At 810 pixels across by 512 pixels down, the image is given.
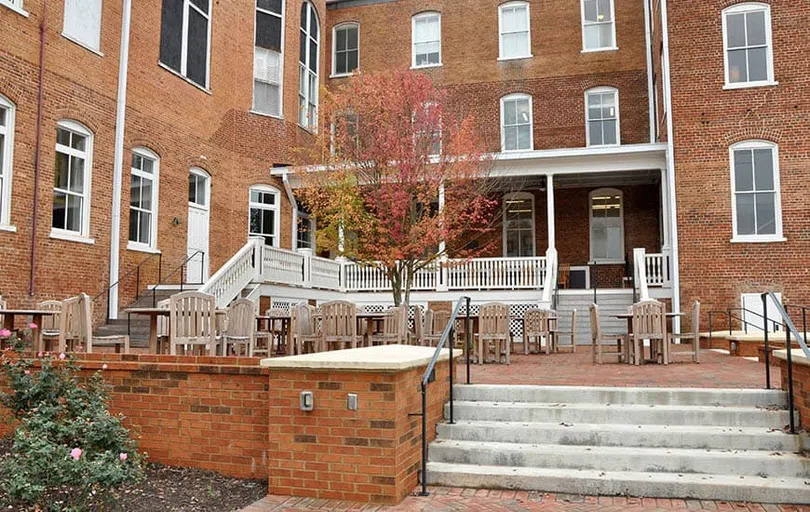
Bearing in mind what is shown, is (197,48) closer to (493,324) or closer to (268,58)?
(268,58)

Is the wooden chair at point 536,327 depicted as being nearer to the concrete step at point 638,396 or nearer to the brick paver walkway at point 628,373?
the brick paver walkway at point 628,373

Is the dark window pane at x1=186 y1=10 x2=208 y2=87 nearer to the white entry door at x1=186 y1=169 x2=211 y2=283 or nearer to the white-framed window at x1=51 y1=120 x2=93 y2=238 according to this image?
the white entry door at x1=186 y1=169 x2=211 y2=283

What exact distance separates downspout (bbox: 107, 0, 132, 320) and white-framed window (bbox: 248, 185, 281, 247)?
16.3 ft

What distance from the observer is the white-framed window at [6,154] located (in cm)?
1208

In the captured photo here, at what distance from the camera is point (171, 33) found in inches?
660

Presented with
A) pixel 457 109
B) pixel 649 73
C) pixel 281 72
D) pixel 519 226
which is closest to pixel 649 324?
pixel 519 226

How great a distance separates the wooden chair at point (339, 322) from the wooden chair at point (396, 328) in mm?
642

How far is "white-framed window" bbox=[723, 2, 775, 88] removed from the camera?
16.2 meters

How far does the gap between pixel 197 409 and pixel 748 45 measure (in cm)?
1557

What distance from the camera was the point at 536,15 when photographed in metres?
23.3

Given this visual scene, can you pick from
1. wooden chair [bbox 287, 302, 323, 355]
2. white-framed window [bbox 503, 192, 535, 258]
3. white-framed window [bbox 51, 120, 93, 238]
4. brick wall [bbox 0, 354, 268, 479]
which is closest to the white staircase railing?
white-framed window [bbox 51, 120, 93, 238]

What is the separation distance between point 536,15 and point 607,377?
1781 centimetres

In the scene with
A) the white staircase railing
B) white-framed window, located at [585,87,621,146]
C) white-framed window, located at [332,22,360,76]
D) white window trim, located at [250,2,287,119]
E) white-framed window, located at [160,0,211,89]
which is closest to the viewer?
the white staircase railing

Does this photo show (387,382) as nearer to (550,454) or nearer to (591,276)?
(550,454)
